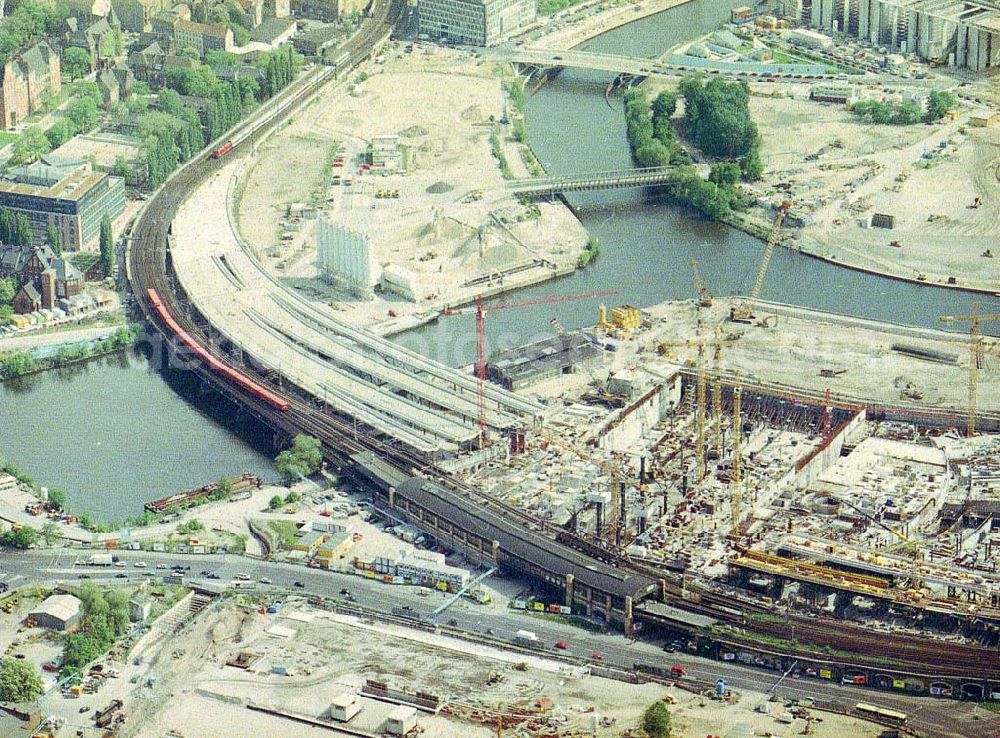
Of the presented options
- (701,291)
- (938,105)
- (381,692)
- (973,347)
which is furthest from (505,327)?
(938,105)

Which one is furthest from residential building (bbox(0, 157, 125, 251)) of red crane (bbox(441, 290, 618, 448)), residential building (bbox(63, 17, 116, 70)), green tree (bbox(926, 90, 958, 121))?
green tree (bbox(926, 90, 958, 121))

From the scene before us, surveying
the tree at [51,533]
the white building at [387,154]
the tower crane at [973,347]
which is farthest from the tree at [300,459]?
the white building at [387,154]

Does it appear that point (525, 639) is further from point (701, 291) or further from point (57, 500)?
point (701, 291)

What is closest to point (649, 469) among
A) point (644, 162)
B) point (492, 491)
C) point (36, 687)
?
point (492, 491)

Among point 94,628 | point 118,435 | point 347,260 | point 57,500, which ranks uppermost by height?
point 347,260

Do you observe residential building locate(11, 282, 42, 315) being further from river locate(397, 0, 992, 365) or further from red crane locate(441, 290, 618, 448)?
red crane locate(441, 290, 618, 448)

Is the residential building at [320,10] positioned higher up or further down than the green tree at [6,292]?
higher up

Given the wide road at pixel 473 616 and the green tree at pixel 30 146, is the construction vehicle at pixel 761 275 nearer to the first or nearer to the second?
the wide road at pixel 473 616
